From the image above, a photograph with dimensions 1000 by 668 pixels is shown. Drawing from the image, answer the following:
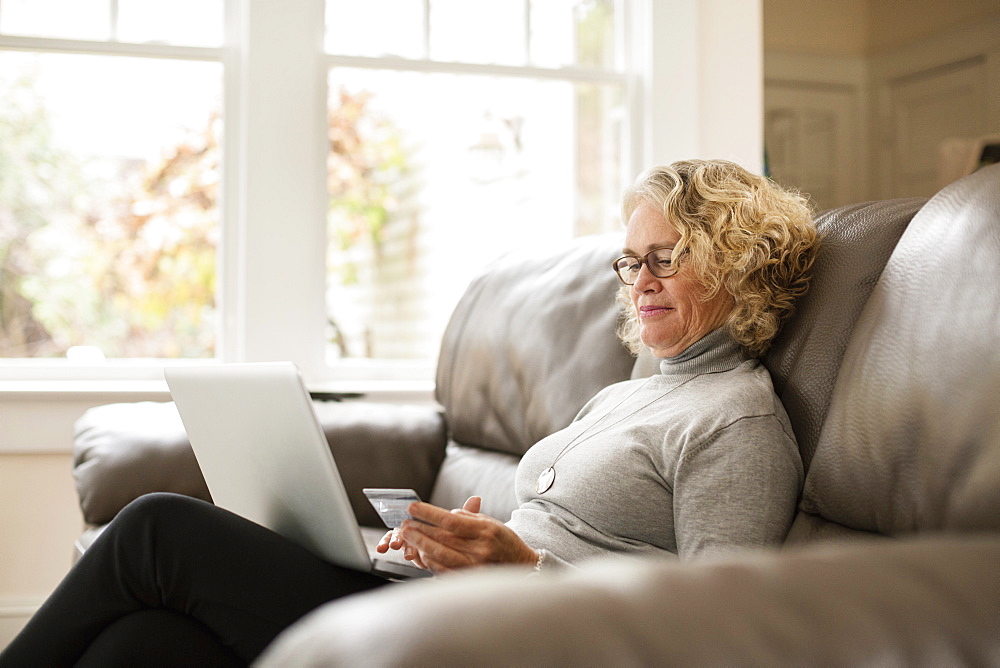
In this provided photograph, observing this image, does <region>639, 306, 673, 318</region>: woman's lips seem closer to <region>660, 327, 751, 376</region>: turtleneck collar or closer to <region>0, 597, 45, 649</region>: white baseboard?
<region>660, 327, 751, 376</region>: turtleneck collar

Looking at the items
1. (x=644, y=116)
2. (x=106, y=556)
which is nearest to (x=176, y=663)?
(x=106, y=556)

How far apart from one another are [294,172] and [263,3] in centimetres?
52

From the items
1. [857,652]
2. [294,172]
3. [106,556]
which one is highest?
[294,172]

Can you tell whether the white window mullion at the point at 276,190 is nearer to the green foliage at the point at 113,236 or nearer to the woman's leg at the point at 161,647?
the green foliage at the point at 113,236

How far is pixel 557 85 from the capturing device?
3402 millimetres

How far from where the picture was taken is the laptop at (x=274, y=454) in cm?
120

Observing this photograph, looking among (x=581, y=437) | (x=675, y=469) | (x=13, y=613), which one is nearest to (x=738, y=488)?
(x=675, y=469)

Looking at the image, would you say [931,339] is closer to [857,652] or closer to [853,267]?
[853,267]

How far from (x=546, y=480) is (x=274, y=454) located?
44cm

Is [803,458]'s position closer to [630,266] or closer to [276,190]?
[630,266]

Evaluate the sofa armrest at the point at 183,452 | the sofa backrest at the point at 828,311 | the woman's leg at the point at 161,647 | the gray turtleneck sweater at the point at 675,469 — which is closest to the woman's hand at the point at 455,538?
the gray turtleneck sweater at the point at 675,469

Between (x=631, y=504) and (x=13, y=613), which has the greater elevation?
(x=631, y=504)

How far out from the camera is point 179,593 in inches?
50.0

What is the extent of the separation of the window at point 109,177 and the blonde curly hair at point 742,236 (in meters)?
1.95
